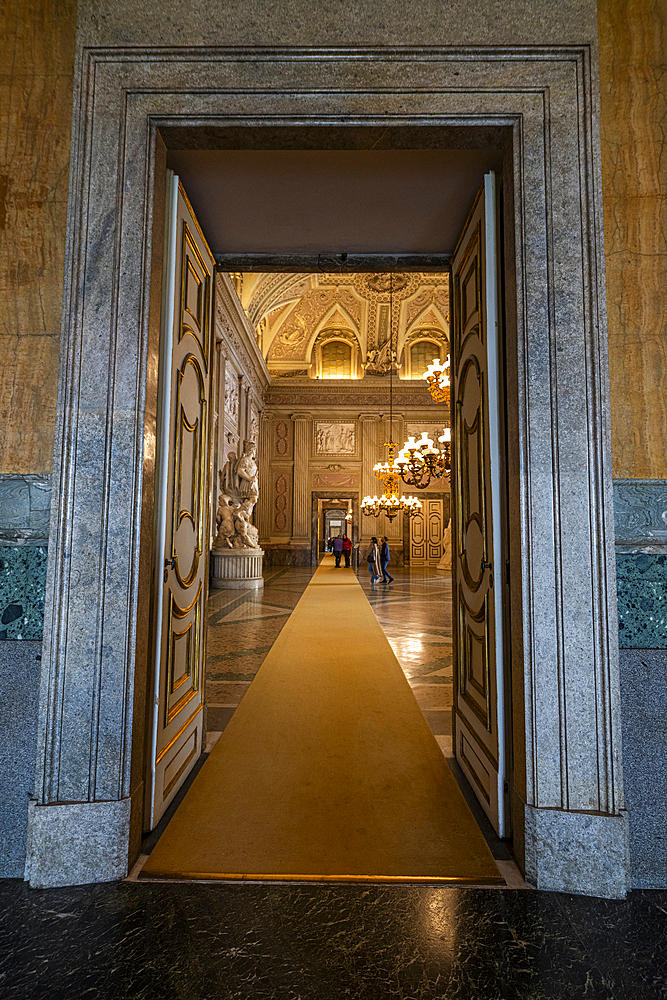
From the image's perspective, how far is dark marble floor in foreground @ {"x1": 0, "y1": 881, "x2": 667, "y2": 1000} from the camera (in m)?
1.23

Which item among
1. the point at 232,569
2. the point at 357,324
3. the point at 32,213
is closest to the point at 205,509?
the point at 32,213

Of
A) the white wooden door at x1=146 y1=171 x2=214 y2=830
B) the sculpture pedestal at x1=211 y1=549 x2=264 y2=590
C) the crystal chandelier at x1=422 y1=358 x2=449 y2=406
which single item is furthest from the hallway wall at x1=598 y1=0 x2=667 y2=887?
the sculpture pedestal at x1=211 y1=549 x2=264 y2=590

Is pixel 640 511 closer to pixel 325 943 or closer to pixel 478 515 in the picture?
pixel 478 515

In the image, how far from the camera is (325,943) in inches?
53.7

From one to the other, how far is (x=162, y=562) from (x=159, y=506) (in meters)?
0.21

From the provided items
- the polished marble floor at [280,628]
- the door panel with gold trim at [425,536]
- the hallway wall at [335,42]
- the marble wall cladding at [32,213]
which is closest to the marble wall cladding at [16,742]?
the hallway wall at [335,42]

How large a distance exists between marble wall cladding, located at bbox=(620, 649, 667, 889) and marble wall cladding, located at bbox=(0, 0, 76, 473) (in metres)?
2.05

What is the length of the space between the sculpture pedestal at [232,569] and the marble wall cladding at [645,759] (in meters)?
9.27

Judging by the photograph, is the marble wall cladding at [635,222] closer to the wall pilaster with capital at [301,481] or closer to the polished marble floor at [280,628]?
the polished marble floor at [280,628]

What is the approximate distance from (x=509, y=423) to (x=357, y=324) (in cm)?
1751

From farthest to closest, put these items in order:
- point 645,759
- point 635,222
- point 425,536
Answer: point 425,536
point 635,222
point 645,759

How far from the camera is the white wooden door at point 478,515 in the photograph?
1.96 m

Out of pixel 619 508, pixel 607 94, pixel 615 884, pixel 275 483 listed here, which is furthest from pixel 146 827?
pixel 275 483

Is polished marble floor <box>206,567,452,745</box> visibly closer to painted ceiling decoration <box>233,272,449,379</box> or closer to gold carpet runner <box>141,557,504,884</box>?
gold carpet runner <box>141,557,504,884</box>
